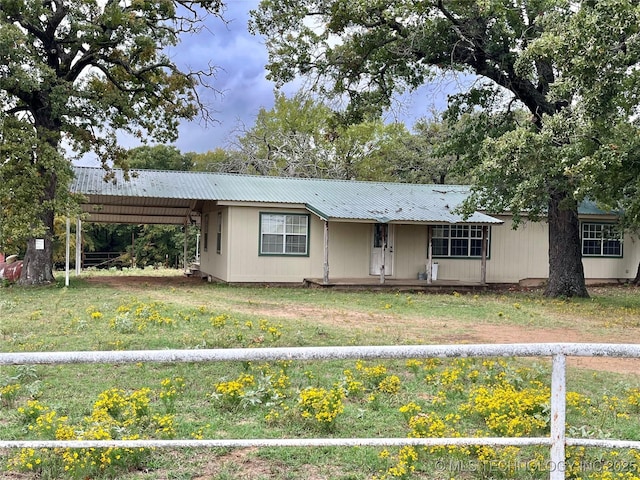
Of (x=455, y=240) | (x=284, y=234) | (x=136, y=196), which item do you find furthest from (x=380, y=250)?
(x=136, y=196)

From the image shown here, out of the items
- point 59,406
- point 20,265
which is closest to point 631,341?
point 59,406

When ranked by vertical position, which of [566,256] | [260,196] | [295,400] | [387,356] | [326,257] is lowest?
[295,400]

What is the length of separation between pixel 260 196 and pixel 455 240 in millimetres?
7366

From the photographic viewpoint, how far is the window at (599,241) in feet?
74.3

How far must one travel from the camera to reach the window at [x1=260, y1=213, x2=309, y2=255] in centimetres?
1925

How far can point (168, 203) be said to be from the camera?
21.2 metres

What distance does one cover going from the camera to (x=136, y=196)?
18.7 m

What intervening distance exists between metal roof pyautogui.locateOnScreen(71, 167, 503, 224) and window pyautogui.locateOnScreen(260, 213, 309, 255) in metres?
0.65

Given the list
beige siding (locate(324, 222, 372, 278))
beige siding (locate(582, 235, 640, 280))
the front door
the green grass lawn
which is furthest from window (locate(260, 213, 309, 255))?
beige siding (locate(582, 235, 640, 280))

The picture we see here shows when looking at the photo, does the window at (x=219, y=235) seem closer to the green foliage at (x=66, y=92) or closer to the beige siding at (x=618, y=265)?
the green foliage at (x=66, y=92)

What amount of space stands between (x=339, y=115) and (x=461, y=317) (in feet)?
25.7

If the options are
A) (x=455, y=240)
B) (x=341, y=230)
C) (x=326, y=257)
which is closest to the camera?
(x=326, y=257)

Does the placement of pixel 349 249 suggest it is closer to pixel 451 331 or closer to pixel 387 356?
pixel 451 331

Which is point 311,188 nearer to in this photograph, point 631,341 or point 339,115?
point 339,115
